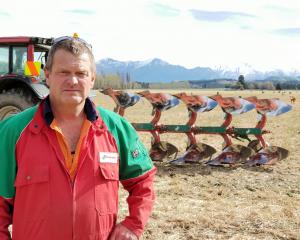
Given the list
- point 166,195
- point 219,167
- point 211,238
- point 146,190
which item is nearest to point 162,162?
point 219,167

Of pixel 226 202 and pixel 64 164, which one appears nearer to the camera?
pixel 64 164

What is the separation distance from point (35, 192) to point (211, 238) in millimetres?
2688

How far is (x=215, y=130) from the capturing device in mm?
7672

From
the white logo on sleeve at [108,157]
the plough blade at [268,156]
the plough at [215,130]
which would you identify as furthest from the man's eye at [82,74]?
the plough blade at [268,156]

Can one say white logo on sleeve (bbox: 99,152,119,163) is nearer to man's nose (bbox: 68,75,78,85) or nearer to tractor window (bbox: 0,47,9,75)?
man's nose (bbox: 68,75,78,85)

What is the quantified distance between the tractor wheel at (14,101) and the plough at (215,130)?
1.53 m

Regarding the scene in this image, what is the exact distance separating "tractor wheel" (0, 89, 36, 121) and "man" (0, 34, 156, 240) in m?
5.27

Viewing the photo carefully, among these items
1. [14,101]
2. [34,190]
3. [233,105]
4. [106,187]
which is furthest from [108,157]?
[233,105]

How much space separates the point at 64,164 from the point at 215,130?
5.89m

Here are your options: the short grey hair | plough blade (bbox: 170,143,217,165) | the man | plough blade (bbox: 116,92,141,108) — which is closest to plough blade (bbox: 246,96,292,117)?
plough blade (bbox: 170,143,217,165)

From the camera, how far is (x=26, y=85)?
7242mm

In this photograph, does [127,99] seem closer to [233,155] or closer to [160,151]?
[160,151]

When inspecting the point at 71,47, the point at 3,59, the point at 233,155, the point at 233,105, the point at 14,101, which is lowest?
the point at 233,155

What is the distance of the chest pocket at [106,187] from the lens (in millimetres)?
2016
